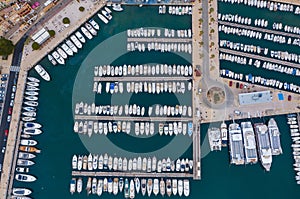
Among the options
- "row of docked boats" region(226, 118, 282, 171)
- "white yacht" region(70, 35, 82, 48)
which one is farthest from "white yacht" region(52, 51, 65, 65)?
"row of docked boats" region(226, 118, 282, 171)

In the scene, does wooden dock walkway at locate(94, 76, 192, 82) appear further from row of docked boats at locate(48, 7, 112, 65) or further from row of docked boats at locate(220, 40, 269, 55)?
row of docked boats at locate(220, 40, 269, 55)

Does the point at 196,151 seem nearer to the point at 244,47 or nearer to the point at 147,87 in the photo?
the point at 147,87

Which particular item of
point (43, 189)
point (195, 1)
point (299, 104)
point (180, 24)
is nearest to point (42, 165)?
point (43, 189)

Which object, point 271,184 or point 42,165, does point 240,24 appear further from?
point 42,165

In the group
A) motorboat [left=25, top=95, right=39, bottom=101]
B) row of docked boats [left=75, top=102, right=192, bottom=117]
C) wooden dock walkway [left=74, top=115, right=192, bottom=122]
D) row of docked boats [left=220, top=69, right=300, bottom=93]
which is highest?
row of docked boats [left=220, top=69, right=300, bottom=93]

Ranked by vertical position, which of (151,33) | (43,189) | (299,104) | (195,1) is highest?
(195,1)
